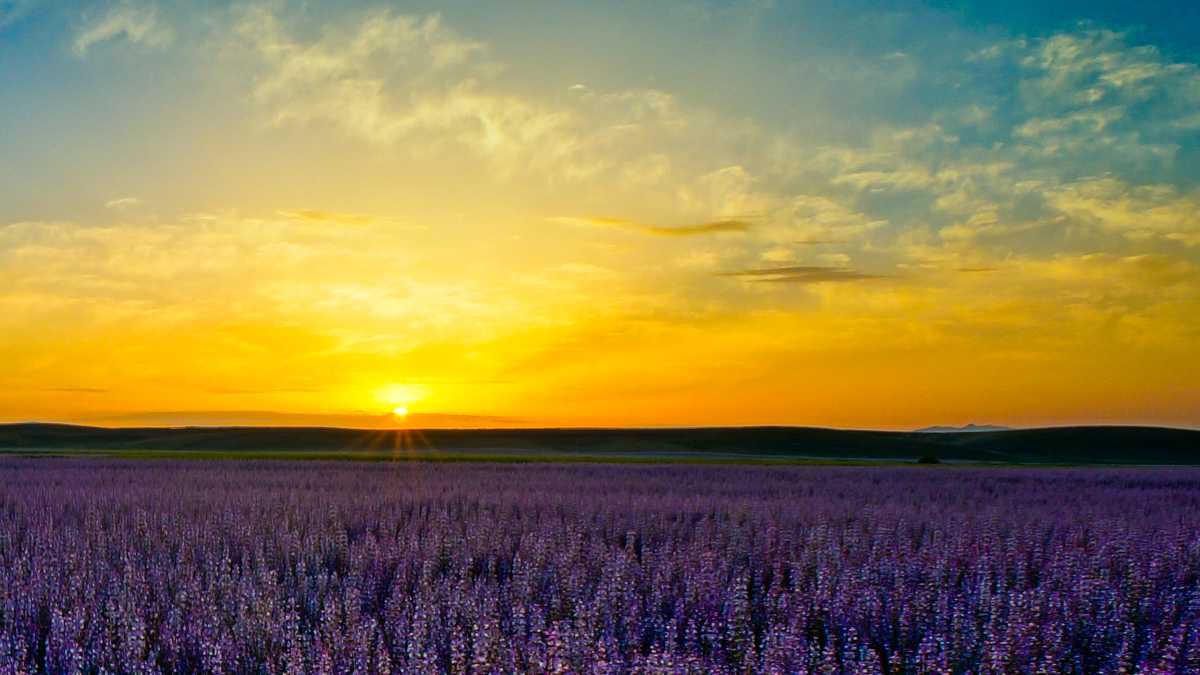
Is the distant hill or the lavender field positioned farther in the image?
the distant hill

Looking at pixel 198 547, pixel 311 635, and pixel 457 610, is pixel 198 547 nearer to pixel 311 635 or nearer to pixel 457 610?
pixel 311 635

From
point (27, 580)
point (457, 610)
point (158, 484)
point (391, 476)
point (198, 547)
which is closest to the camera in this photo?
point (457, 610)

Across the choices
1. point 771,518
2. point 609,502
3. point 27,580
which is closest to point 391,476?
point 609,502

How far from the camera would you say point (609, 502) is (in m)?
12.4

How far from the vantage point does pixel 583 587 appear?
21.0 ft

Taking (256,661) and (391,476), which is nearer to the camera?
(256,661)

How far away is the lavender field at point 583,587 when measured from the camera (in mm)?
4508

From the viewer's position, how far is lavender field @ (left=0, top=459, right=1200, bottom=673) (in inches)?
177

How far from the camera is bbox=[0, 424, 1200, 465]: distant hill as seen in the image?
7162 centimetres

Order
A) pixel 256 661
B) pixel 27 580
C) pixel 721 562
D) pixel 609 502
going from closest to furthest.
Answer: pixel 256 661 < pixel 27 580 < pixel 721 562 < pixel 609 502

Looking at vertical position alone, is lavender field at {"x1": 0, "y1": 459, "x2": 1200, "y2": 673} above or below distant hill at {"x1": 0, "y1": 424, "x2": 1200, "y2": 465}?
above

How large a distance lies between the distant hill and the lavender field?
5638 cm

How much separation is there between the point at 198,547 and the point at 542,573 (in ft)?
10.8

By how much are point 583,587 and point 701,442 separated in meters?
75.3
